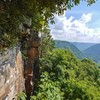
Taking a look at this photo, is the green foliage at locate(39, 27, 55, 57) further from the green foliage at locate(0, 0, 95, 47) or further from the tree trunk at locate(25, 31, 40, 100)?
the green foliage at locate(0, 0, 95, 47)

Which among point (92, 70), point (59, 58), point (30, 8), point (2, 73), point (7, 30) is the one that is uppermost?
point (30, 8)

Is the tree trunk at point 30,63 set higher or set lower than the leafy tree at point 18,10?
lower

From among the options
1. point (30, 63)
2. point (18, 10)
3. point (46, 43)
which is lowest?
point (30, 63)

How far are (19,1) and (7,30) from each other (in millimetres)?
1685

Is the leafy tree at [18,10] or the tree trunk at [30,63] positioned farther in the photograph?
the tree trunk at [30,63]

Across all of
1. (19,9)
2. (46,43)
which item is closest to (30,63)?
(19,9)

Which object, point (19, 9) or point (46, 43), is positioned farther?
point (46, 43)

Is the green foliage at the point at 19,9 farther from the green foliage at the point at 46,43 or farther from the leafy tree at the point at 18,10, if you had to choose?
the green foliage at the point at 46,43

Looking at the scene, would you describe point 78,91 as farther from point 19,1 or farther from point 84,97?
point 19,1

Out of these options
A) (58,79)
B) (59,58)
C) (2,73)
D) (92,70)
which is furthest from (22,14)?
(92,70)

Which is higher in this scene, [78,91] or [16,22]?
[16,22]

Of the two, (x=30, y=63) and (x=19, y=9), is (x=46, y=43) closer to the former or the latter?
(x=30, y=63)

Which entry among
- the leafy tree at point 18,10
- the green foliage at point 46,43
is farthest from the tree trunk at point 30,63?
the green foliage at point 46,43

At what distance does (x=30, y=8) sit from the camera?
620 inches
